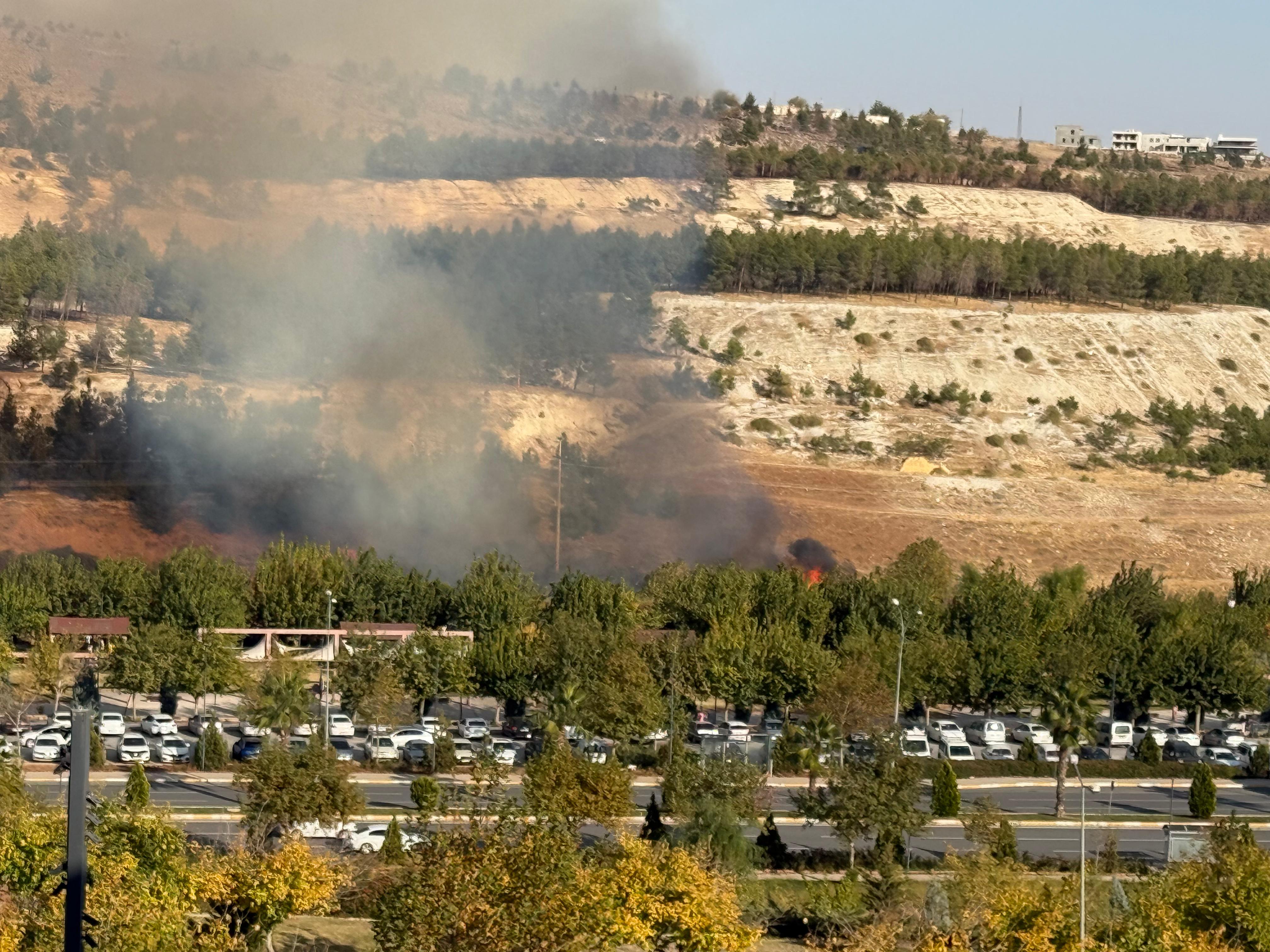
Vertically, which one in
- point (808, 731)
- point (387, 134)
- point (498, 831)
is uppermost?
point (387, 134)

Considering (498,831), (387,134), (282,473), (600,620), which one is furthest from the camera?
(387,134)

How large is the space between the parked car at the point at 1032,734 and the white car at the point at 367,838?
20765mm

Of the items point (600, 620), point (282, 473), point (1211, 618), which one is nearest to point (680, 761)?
point (600, 620)

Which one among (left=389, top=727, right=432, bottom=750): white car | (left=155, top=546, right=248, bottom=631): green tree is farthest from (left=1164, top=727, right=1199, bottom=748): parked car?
(left=155, top=546, right=248, bottom=631): green tree

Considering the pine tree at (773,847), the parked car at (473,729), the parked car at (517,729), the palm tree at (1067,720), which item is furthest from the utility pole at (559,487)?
the pine tree at (773,847)

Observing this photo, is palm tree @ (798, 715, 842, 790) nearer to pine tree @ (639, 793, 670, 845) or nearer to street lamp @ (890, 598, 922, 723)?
street lamp @ (890, 598, 922, 723)

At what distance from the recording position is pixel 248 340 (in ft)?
241

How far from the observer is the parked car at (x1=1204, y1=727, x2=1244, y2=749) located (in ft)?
164

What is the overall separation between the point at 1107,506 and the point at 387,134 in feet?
120

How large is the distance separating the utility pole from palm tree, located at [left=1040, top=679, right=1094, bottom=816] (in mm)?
25299

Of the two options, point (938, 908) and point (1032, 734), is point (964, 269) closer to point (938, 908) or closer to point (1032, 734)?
point (1032, 734)

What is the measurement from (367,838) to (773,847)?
738 centimetres

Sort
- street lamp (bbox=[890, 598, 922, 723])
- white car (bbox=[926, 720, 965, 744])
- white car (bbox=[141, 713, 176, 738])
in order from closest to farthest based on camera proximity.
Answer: white car (bbox=[141, 713, 176, 738]) < street lamp (bbox=[890, 598, 922, 723]) < white car (bbox=[926, 720, 965, 744])

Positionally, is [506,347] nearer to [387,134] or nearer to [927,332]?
[387,134]
